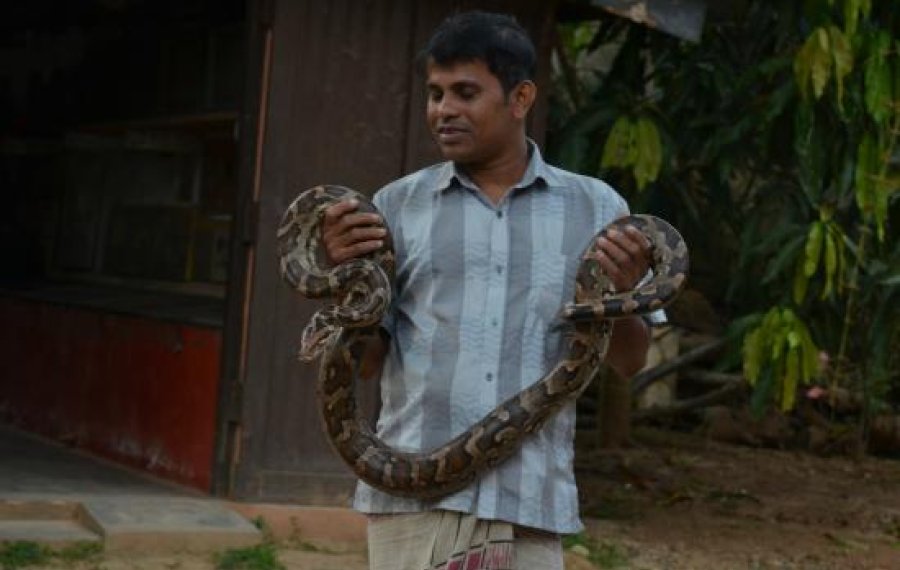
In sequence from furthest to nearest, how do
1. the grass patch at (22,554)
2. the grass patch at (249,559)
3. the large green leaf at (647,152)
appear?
the large green leaf at (647,152), the grass patch at (249,559), the grass patch at (22,554)

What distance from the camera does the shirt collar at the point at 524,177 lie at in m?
3.42

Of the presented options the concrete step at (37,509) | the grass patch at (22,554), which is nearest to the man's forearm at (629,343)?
the grass patch at (22,554)

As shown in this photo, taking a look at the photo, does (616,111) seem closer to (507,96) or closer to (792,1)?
(792,1)

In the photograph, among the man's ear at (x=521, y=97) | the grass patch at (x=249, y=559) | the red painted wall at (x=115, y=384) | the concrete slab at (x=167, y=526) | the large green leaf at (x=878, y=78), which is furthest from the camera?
the red painted wall at (x=115, y=384)

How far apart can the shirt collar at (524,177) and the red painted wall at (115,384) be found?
17.5 feet

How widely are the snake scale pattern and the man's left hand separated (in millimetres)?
21

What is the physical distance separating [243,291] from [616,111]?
2181 millimetres

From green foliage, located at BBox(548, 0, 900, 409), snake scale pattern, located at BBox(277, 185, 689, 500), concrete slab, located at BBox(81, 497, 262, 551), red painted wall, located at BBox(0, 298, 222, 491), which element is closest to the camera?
snake scale pattern, located at BBox(277, 185, 689, 500)

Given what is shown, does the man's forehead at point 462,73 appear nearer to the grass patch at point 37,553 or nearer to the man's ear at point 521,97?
the man's ear at point 521,97

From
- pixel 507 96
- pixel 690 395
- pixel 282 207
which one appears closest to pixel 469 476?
pixel 507 96

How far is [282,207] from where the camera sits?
26.6 ft

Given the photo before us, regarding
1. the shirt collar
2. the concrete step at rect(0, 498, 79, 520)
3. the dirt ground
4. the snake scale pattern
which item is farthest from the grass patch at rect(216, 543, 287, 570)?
the shirt collar

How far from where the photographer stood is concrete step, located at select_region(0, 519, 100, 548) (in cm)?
747

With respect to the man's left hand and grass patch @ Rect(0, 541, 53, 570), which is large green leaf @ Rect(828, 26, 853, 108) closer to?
grass patch @ Rect(0, 541, 53, 570)
